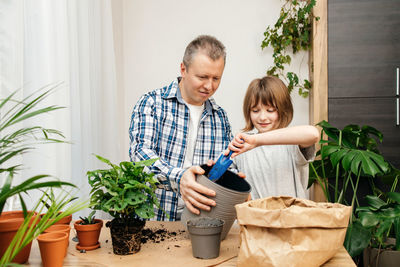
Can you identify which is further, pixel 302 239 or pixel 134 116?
pixel 134 116

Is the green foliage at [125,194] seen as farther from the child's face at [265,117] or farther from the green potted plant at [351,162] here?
the green potted plant at [351,162]

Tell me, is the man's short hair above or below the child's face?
above

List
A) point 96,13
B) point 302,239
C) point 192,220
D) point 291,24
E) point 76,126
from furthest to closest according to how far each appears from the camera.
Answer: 1. point 291,24
2. point 96,13
3. point 76,126
4. point 192,220
5. point 302,239

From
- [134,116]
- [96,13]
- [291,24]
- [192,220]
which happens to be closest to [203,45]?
[134,116]

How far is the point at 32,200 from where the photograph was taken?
56.6 inches

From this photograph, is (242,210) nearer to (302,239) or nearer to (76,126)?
(302,239)

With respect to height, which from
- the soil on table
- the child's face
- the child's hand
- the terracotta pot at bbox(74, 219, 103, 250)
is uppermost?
the child's face

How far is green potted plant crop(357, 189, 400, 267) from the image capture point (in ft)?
4.79

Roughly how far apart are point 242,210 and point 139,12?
2568 millimetres

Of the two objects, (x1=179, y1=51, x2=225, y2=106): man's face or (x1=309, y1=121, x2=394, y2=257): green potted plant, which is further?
(x1=309, y1=121, x2=394, y2=257): green potted plant

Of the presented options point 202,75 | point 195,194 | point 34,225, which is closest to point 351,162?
point 202,75

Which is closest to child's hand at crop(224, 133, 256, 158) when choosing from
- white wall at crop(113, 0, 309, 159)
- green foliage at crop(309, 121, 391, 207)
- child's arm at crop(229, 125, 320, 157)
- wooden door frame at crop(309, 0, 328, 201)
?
child's arm at crop(229, 125, 320, 157)

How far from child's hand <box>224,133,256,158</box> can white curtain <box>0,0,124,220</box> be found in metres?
0.92

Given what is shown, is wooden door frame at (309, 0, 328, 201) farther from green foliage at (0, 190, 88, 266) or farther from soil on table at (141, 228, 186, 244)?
green foliage at (0, 190, 88, 266)
